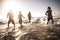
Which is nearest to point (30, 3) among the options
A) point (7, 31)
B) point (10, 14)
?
point (10, 14)

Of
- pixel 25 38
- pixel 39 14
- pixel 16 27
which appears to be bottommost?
pixel 25 38

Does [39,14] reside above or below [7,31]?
above

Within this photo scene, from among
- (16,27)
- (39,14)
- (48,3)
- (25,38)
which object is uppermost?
(48,3)

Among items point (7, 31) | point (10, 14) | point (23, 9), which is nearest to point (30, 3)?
point (23, 9)

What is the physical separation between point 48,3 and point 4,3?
1227 mm

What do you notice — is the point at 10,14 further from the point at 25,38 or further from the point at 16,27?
the point at 25,38

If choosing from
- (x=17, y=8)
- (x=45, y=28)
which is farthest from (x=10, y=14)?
(x=45, y=28)

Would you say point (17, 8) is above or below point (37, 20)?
above

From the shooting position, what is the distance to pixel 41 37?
3820 millimetres

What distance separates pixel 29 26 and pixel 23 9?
1.65 ft

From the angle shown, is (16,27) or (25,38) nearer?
(25,38)

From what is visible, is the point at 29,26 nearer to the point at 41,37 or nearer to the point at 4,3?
the point at 41,37

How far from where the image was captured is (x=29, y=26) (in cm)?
416

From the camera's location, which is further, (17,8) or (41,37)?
(17,8)
